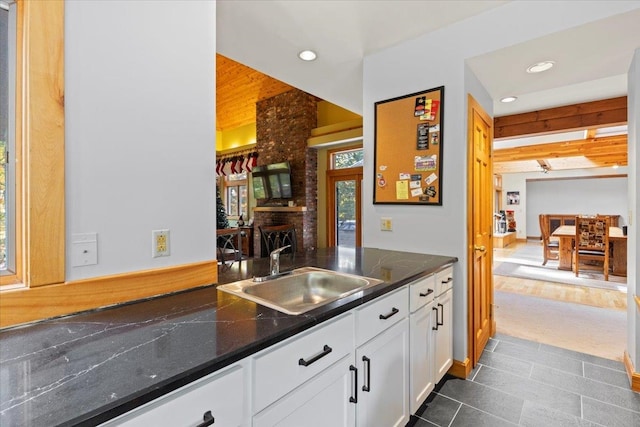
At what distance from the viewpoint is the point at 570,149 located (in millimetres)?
5887

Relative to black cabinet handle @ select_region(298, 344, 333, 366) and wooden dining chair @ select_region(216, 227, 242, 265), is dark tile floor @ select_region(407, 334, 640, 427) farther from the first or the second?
wooden dining chair @ select_region(216, 227, 242, 265)

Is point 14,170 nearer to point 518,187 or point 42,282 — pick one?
point 42,282

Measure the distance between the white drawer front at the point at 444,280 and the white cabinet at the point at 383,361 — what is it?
49cm

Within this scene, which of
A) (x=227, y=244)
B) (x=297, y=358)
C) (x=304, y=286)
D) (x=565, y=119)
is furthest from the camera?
(x=227, y=244)

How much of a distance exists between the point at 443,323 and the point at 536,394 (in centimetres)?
78

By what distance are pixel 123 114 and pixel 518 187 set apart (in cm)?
1284

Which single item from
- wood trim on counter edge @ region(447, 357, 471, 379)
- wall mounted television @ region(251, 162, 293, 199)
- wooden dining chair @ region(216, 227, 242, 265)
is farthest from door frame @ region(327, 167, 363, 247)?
wood trim on counter edge @ region(447, 357, 471, 379)

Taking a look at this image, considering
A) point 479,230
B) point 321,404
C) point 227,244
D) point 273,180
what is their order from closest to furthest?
point 321,404
point 479,230
point 227,244
point 273,180

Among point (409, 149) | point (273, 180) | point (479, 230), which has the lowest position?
point (479, 230)

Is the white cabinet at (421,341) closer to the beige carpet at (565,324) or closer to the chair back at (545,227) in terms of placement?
the beige carpet at (565,324)

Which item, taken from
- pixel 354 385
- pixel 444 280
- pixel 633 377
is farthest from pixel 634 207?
pixel 354 385

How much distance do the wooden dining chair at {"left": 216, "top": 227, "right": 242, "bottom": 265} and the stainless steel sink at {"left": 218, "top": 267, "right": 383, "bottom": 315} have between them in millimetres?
800

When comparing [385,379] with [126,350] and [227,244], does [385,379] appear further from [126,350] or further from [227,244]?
[227,244]

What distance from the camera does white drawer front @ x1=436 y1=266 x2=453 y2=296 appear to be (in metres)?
2.05
